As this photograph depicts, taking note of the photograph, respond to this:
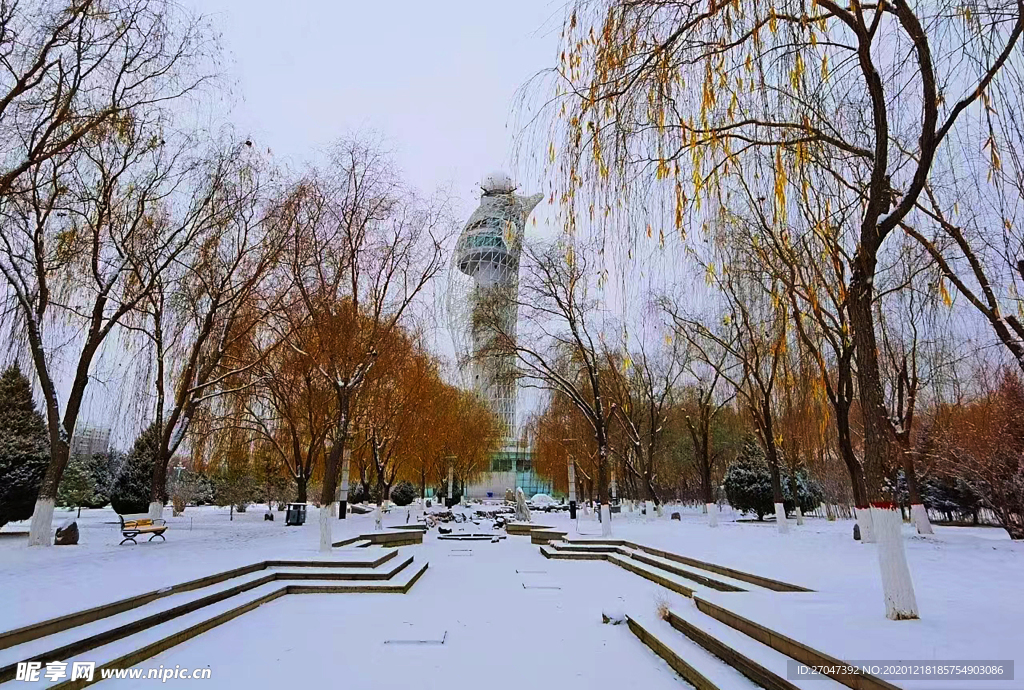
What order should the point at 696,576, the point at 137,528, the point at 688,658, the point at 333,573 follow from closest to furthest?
the point at 688,658
the point at 696,576
the point at 333,573
the point at 137,528

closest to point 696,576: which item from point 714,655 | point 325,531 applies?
point 714,655

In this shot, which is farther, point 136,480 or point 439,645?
point 136,480

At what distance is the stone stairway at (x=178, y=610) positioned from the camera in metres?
4.02

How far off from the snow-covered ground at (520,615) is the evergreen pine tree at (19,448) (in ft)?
17.0

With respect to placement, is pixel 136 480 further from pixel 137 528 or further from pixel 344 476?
pixel 137 528

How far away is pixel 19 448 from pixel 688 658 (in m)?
15.4

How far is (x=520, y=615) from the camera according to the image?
261 inches

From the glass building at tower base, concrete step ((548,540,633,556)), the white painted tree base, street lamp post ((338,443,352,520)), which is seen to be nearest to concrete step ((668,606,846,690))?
the white painted tree base

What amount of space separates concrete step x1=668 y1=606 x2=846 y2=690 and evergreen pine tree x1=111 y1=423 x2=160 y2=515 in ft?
66.9

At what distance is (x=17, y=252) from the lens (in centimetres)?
1049

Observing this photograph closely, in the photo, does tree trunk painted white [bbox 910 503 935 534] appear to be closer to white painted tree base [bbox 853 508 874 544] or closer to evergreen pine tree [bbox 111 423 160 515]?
white painted tree base [bbox 853 508 874 544]

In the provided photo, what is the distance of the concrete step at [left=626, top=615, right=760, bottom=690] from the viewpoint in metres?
3.77

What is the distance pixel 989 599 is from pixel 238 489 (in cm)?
2812

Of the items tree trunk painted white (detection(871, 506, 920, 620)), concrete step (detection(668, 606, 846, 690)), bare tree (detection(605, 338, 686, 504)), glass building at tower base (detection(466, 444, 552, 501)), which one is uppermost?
bare tree (detection(605, 338, 686, 504))
